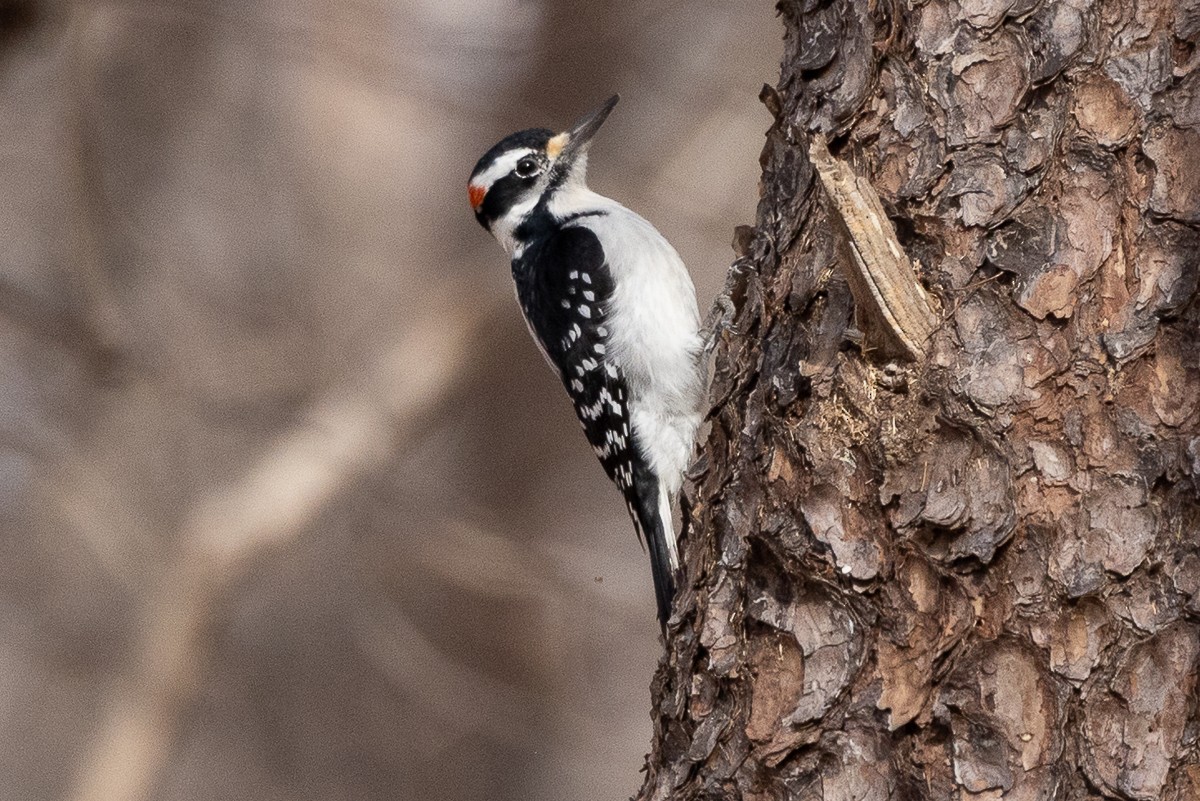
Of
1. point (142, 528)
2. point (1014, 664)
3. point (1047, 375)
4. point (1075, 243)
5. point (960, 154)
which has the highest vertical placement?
point (142, 528)

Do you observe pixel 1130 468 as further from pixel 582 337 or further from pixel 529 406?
pixel 529 406

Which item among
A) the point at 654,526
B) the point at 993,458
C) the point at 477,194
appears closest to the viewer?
the point at 993,458

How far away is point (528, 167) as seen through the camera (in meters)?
4.55

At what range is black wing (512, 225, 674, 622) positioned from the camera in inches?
157

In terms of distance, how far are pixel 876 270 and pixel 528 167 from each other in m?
2.54

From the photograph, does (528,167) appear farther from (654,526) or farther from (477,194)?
(654,526)

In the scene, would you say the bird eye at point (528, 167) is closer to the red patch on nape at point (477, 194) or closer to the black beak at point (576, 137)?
the black beak at point (576, 137)

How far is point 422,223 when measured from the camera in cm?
752

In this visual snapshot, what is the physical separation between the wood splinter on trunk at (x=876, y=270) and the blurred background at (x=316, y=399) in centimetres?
486

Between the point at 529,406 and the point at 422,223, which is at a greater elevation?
the point at 422,223

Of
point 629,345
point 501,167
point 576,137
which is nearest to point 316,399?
point 501,167

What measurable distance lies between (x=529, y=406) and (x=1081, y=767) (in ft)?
19.1

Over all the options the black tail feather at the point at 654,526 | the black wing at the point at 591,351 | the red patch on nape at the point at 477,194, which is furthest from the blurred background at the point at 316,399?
the black tail feather at the point at 654,526

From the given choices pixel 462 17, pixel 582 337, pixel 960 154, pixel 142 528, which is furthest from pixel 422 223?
pixel 960 154
